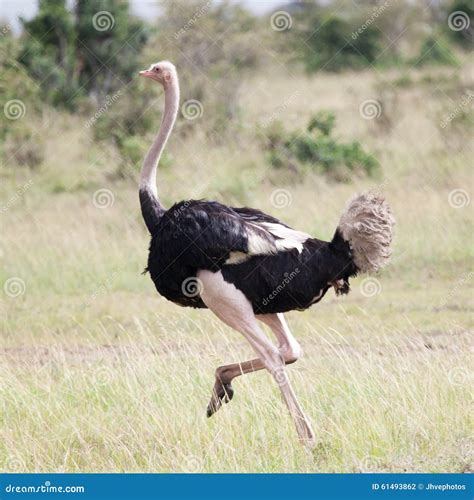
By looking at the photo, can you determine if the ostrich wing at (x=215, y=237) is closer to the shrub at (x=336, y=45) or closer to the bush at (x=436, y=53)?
the bush at (x=436, y=53)

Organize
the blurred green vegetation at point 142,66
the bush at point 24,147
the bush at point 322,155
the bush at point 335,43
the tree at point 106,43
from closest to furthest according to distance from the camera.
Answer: the bush at point 322,155
the blurred green vegetation at point 142,66
the bush at point 24,147
the tree at point 106,43
the bush at point 335,43

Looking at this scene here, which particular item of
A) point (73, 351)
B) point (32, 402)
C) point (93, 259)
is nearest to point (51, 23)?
point (93, 259)

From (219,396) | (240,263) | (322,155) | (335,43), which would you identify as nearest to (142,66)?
(322,155)

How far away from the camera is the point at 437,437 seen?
19.5 ft

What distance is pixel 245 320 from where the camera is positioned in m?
5.99

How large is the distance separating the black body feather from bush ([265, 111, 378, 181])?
8.14 metres

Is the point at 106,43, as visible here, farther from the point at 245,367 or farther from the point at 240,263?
the point at 240,263

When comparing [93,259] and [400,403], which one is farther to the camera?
[93,259]

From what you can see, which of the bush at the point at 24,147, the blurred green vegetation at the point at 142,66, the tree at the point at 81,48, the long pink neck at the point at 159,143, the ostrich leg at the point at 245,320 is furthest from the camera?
the tree at the point at 81,48

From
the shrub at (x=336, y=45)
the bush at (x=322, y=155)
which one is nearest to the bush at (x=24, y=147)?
the bush at (x=322, y=155)

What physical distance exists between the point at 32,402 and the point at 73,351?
1871mm

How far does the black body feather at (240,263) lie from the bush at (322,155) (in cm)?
814

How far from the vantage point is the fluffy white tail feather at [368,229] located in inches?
235

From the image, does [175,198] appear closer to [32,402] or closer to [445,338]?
[445,338]
